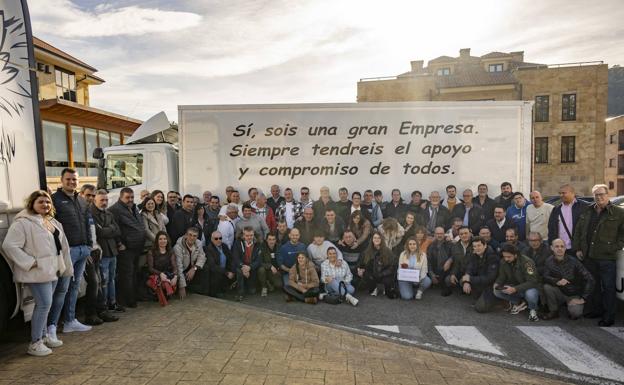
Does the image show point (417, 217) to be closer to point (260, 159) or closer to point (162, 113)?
point (260, 159)

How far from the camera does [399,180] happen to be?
27.4 ft

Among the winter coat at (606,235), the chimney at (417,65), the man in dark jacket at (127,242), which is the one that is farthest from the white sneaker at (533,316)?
the chimney at (417,65)

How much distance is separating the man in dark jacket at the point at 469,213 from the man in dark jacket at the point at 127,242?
18.8 ft

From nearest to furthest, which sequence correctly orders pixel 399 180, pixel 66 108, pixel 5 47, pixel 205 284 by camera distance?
pixel 5 47 < pixel 205 284 < pixel 399 180 < pixel 66 108

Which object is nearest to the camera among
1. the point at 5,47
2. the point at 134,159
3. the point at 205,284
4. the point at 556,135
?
the point at 5,47

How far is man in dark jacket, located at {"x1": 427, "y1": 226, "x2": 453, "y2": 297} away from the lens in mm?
7430

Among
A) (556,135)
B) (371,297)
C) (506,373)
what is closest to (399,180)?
(371,297)

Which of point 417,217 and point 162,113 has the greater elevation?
point 162,113

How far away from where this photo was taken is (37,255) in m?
4.10

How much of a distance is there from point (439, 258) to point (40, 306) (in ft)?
20.0

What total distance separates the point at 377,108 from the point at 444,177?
6.36 ft

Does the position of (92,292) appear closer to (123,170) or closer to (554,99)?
(123,170)

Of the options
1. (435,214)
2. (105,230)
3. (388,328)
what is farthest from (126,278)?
(435,214)

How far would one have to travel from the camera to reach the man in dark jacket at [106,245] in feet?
18.2
